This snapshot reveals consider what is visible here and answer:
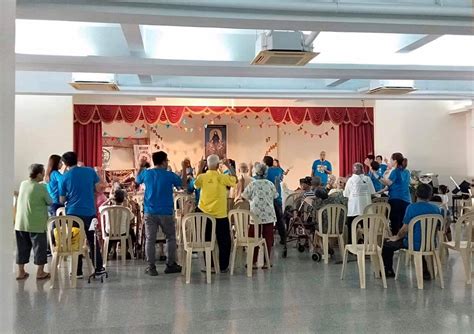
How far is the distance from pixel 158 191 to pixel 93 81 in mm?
2528

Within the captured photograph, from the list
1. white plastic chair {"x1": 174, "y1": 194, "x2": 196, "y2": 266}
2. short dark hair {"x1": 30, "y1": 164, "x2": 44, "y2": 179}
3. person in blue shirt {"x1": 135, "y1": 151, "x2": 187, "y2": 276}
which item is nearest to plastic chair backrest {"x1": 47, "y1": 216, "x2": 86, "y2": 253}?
short dark hair {"x1": 30, "y1": 164, "x2": 44, "y2": 179}

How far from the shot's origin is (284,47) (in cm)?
468

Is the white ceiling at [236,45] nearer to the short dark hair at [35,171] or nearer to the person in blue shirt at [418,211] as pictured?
the short dark hair at [35,171]

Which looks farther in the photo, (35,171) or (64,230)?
(35,171)

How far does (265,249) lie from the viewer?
5.88 meters

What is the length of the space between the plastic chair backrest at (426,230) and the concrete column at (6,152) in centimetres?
398

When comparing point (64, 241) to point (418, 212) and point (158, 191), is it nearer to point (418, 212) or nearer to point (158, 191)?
point (158, 191)

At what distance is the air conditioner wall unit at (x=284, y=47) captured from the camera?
15.3ft

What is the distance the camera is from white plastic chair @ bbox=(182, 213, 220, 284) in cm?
→ 517

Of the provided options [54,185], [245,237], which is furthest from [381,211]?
[54,185]

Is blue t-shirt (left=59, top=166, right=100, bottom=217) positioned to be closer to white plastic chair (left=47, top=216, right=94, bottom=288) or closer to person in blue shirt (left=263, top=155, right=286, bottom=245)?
white plastic chair (left=47, top=216, right=94, bottom=288)

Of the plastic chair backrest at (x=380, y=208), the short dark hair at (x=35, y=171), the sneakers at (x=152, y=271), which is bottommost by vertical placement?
the sneakers at (x=152, y=271)

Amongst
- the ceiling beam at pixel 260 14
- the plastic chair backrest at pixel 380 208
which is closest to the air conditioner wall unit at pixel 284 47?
the ceiling beam at pixel 260 14

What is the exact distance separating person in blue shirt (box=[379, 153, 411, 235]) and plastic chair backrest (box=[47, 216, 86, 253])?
161 inches
